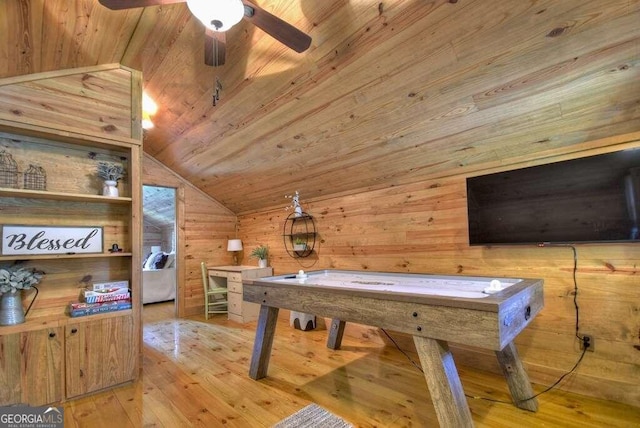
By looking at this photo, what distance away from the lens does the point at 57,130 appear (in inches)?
91.5

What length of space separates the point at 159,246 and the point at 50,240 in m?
6.15

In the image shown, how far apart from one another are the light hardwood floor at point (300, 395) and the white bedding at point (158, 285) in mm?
2740

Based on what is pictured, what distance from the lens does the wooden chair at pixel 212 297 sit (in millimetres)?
4566

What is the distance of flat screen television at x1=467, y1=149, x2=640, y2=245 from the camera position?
1.88 meters

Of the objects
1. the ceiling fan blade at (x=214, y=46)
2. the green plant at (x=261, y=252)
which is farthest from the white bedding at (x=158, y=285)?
the ceiling fan blade at (x=214, y=46)

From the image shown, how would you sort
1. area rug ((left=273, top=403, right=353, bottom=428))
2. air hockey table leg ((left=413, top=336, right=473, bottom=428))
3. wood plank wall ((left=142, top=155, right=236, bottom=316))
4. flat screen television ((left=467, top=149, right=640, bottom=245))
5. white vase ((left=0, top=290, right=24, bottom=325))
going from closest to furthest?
air hockey table leg ((left=413, top=336, right=473, bottom=428)) < area rug ((left=273, top=403, right=353, bottom=428)) < flat screen television ((left=467, top=149, right=640, bottom=245)) < white vase ((left=0, top=290, right=24, bottom=325)) < wood plank wall ((left=142, top=155, right=236, bottom=316))

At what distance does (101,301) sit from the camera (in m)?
2.44

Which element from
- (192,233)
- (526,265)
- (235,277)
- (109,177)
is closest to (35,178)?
(109,177)

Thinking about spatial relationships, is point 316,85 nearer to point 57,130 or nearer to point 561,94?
point 561,94

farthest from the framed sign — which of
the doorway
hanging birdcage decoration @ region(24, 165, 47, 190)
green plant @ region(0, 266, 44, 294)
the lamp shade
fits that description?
the lamp shade

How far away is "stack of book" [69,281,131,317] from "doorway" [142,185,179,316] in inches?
88.4

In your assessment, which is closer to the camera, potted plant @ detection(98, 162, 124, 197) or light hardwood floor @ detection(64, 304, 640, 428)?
light hardwood floor @ detection(64, 304, 640, 428)

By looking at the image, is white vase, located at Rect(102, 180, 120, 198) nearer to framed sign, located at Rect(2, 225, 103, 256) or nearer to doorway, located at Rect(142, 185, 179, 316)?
framed sign, located at Rect(2, 225, 103, 256)

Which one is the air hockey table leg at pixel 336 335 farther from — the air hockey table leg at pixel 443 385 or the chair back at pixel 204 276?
A: the chair back at pixel 204 276
